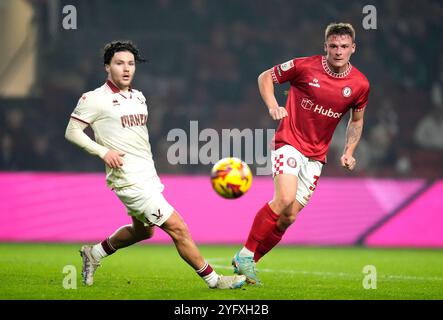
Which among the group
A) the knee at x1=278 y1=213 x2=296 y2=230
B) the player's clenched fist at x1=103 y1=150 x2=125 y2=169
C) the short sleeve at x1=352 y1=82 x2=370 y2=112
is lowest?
the knee at x1=278 y1=213 x2=296 y2=230

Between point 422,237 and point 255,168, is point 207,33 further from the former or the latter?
point 422,237

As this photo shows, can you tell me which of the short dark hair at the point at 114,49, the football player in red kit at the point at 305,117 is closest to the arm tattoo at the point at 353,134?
the football player in red kit at the point at 305,117

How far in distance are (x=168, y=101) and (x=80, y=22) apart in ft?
8.11

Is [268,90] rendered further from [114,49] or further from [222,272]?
[222,272]

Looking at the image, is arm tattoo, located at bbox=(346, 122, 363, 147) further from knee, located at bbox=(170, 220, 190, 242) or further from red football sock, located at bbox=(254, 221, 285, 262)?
knee, located at bbox=(170, 220, 190, 242)

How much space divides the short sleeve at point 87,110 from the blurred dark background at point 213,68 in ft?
25.9

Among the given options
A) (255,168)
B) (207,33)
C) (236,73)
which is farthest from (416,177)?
(207,33)

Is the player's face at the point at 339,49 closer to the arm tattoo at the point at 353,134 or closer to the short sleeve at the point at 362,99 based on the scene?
the short sleeve at the point at 362,99

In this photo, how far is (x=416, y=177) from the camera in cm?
1445

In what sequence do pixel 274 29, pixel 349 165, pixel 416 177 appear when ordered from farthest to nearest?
pixel 274 29, pixel 416 177, pixel 349 165

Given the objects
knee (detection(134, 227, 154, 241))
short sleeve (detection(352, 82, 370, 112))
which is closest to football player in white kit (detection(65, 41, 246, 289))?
knee (detection(134, 227, 154, 241))

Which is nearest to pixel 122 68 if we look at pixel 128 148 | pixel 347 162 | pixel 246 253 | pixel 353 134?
pixel 128 148

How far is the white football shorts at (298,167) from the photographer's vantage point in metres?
6.95

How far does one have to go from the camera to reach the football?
6543 millimetres
